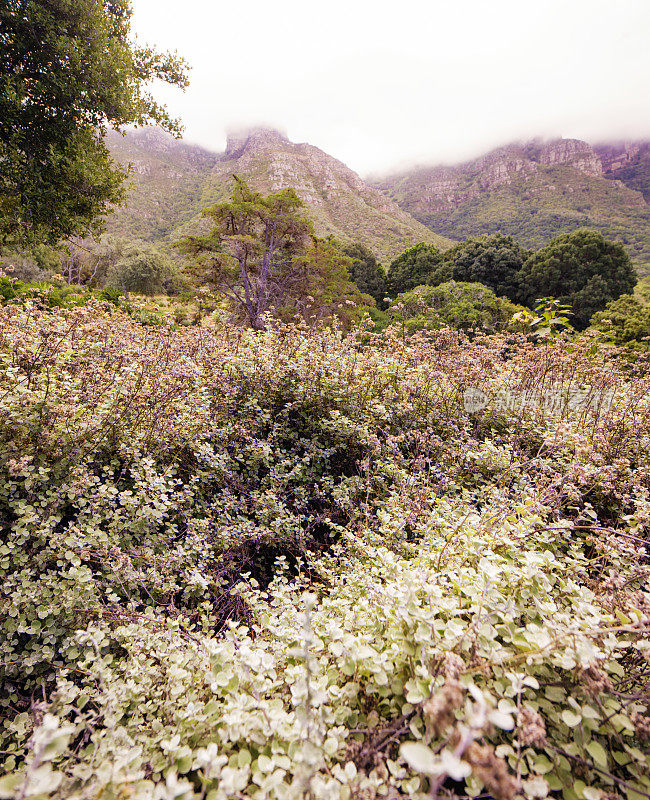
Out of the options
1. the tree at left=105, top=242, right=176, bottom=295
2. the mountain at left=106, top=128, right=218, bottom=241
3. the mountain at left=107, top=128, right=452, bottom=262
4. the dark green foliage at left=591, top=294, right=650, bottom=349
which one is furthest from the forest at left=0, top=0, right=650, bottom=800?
the mountain at left=107, top=128, right=452, bottom=262

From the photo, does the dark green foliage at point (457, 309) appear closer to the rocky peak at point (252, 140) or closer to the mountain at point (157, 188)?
the mountain at point (157, 188)

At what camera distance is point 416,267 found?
29297 millimetres

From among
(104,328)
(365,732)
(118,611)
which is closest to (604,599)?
(365,732)

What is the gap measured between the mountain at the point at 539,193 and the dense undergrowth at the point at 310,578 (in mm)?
43014

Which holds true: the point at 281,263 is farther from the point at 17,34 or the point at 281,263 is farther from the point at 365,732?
the point at 365,732

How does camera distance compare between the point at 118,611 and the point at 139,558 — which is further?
the point at 139,558

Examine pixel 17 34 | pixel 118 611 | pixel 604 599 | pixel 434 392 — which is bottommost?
pixel 118 611

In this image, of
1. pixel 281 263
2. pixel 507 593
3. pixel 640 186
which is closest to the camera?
pixel 507 593

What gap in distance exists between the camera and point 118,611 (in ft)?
7.47

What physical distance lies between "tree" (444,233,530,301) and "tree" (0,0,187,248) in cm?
2434

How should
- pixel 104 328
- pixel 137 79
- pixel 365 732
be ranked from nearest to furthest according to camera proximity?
pixel 365 732
pixel 104 328
pixel 137 79

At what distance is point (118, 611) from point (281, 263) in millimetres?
16144

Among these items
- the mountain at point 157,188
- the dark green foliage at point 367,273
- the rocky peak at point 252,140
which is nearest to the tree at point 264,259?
the dark green foliage at point 367,273

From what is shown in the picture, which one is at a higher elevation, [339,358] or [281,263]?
[281,263]
